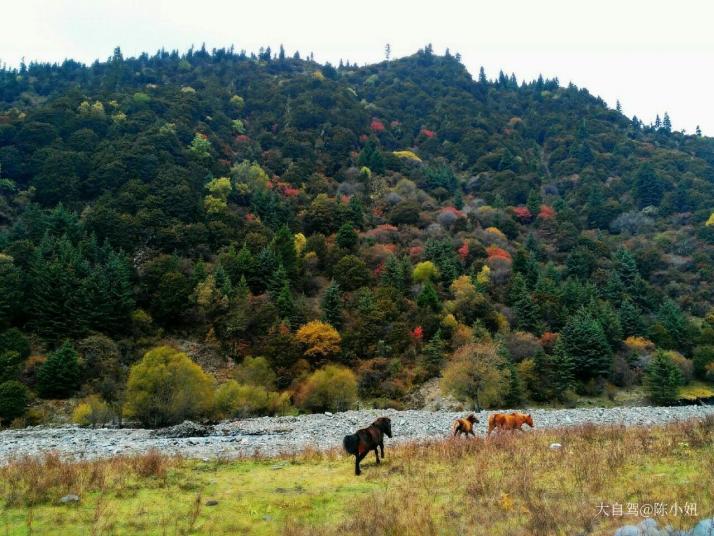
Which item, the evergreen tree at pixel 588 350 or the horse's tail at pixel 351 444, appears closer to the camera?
the horse's tail at pixel 351 444

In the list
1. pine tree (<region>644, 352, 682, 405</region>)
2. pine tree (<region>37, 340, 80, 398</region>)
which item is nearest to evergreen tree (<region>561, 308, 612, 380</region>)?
pine tree (<region>644, 352, 682, 405</region>)

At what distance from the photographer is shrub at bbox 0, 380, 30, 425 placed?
30938 mm

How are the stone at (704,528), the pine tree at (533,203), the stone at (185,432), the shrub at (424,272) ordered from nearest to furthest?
the stone at (704,528), the stone at (185,432), the shrub at (424,272), the pine tree at (533,203)

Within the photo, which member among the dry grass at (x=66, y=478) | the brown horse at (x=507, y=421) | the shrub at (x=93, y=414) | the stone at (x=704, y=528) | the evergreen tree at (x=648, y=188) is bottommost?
the shrub at (x=93, y=414)

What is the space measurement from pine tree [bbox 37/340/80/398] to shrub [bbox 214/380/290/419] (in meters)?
11.8

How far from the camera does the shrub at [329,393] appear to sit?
36.4 m

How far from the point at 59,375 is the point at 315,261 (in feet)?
101

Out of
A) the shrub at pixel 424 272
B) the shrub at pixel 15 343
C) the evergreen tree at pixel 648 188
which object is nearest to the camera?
the shrub at pixel 15 343

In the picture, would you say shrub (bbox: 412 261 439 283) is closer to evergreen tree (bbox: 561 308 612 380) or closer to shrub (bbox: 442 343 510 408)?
evergreen tree (bbox: 561 308 612 380)

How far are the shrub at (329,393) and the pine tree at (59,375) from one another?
17312mm

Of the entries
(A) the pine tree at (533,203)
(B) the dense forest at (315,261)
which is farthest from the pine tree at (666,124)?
(A) the pine tree at (533,203)

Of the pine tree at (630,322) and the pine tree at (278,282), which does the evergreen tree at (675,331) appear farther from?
the pine tree at (278,282)

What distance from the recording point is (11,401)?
31.1 m

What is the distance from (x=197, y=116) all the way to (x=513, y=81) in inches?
4626
